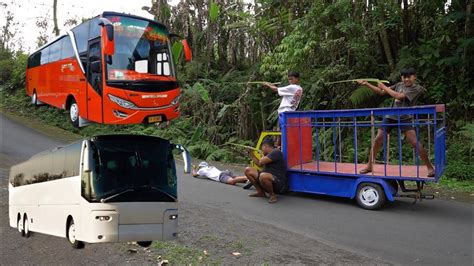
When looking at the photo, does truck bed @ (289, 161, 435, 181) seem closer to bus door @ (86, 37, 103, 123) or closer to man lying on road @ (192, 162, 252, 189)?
man lying on road @ (192, 162, 252, 189)

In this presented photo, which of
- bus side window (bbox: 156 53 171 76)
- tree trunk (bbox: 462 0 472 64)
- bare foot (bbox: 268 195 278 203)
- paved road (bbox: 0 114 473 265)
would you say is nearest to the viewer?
bus side window (bbox: 156 53 171 76)

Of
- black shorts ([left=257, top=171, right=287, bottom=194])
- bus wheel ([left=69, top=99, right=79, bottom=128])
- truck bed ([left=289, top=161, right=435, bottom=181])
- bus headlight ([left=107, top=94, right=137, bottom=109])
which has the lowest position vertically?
black shorts ([left=257, top=171, right=287, bottom=194])

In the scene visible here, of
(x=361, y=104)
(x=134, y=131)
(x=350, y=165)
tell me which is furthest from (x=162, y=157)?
(x=361, y=104)

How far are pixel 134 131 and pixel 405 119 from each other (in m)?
6.64

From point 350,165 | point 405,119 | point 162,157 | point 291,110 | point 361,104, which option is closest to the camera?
point 162,157

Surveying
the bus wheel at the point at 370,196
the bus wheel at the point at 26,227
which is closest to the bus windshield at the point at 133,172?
the bus wheel at the point at 26,227

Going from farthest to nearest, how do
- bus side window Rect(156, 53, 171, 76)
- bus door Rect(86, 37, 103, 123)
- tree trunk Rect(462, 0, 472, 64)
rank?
tree trunk Rect(462, 0, 472, 64) → bus side window Rect(156, 53, 171, 76) → bus door Rect(86, 37, 103, 123)

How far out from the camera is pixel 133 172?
109 inches

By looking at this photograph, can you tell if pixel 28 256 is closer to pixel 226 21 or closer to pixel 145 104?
pixel 145 104

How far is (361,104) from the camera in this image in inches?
576

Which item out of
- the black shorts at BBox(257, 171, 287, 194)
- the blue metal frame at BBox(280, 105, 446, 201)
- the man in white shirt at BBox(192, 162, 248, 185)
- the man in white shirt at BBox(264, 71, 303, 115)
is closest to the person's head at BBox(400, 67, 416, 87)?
the blue metal frame at BBox(280, 105, 446, 201)

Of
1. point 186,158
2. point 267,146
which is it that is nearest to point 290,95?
point 267,146

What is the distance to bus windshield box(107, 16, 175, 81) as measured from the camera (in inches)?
Answer: 115

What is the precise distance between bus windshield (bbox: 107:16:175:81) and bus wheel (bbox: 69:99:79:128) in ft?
1.16
